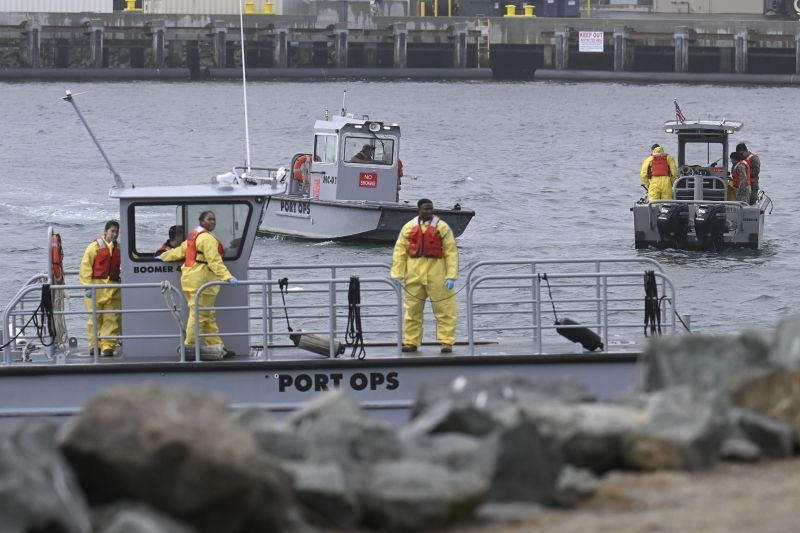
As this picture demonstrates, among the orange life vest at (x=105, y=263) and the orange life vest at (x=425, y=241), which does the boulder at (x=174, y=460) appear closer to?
the orange life vest at (x=425, y=241)

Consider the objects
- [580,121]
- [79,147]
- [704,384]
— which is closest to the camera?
[704,384]

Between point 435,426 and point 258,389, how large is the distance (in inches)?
227

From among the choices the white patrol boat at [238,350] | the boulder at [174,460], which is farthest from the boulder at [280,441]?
the white patrol boat at [238,350]

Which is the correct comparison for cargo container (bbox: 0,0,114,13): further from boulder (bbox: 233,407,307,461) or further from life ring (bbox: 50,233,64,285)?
boulder (bbox: 233,407,307,461)

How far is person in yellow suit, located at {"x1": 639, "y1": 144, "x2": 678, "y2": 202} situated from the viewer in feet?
90.2

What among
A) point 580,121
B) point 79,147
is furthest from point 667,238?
point 580,121

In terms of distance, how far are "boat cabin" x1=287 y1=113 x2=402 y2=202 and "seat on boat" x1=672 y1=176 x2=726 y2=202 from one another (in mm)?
5061

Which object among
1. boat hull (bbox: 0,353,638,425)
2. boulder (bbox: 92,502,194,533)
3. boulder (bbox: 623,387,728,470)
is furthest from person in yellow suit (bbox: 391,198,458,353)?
boulder (bbox: 92,502,194,533)

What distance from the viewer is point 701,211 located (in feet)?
90.9

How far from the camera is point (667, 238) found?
2812cm

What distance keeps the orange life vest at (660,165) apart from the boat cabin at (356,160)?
181 inches

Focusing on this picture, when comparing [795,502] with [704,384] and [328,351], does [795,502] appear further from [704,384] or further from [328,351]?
[328,351]

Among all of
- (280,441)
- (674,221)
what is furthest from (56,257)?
(674,221)

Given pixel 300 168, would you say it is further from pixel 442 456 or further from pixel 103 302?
pixel 442 456
